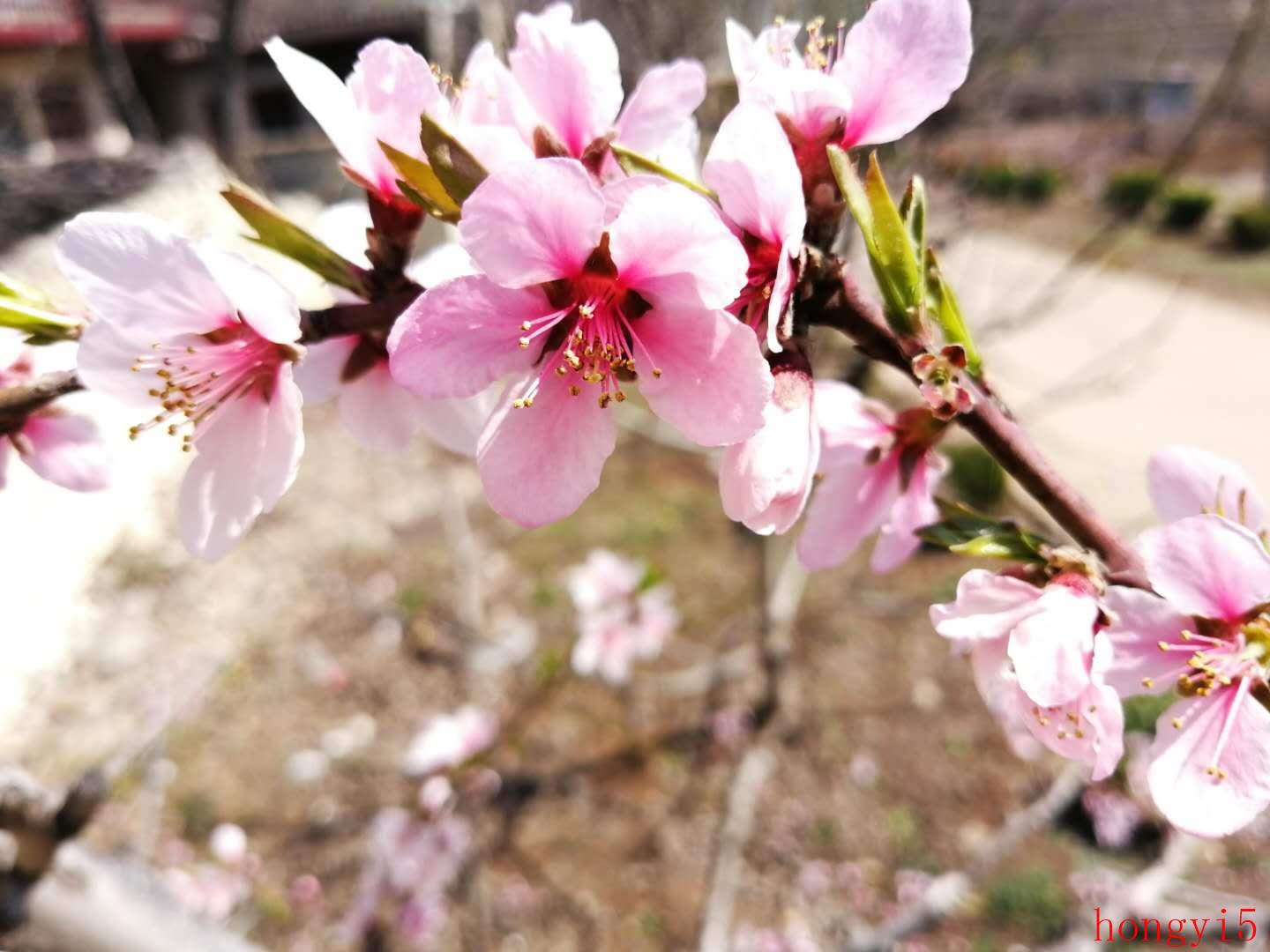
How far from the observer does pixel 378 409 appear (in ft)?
2.83

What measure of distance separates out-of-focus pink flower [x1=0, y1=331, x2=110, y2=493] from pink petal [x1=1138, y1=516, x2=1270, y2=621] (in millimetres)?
935

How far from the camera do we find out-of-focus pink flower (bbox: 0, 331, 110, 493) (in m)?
0.79

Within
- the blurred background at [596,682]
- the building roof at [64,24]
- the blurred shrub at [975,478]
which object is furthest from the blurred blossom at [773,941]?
the building roof at [64,24]

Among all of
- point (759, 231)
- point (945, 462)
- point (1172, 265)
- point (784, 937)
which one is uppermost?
point (759, 231)

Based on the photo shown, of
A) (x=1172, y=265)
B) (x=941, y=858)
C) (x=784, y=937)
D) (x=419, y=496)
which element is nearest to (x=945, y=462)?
(x=784, y=937)

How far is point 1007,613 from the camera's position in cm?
65

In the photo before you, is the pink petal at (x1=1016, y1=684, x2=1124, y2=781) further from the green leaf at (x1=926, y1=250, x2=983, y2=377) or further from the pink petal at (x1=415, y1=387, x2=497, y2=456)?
the pink petal at (x1=415, y1=387, x2=497, y2=456)

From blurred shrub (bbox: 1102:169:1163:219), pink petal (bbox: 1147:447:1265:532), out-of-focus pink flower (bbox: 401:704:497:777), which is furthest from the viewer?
blurred shrub (bbox: 1102:169:1163:219)

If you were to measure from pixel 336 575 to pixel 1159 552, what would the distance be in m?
5.11

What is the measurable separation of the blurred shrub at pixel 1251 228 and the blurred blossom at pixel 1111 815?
10594 millimetres

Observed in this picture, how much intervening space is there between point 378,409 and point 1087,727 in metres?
0.69

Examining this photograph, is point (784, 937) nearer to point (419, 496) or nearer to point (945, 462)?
point (945, 462)

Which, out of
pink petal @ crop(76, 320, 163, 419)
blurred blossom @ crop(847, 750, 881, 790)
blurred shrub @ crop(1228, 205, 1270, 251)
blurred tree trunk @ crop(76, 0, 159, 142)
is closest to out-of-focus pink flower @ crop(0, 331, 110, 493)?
pink petal @ crop(76, 320, 163, 419)

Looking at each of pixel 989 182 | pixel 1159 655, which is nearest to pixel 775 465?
pixel 1159 655
